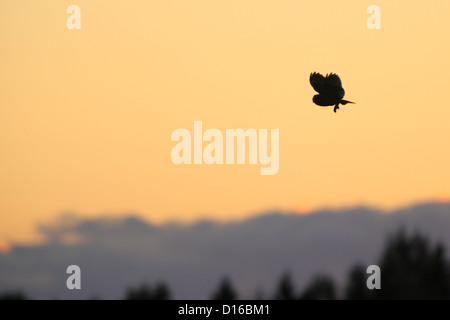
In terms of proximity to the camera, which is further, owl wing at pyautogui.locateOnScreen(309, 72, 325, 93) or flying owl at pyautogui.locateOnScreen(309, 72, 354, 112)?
owl wing at pyautogui.locateOnScreen(309, 72, 325, 93)

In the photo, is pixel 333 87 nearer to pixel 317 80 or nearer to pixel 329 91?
pixel 329 91

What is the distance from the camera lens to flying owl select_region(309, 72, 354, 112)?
4297 cm

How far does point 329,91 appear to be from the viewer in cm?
4306

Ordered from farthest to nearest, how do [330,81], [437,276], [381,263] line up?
[381,263]
[437,276]
[330,81]

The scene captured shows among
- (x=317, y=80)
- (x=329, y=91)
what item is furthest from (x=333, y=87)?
(x=317, y=80)

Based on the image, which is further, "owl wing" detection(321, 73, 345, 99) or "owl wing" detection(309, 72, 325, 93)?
"owl wing" detection(309, 72, 325, 93)

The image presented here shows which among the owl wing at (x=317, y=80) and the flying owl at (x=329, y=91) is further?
the owl wing at (x=317, y=80)

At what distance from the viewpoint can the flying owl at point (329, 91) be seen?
141ft
